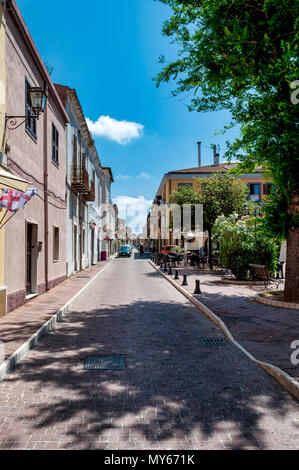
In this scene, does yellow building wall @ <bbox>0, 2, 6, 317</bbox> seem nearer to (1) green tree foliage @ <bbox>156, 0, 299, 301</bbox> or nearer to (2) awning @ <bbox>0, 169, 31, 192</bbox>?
(2) awning @ <bbox>0, 169, 31, 192</bbox>

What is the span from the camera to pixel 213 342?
5.84m

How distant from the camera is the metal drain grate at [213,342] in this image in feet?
18.7

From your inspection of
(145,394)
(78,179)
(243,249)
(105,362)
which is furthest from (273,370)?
(78,179)

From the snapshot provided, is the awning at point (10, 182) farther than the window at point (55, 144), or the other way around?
the window at point (55, 144)

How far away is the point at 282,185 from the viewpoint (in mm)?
8633

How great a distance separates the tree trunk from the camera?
8883 millimetres

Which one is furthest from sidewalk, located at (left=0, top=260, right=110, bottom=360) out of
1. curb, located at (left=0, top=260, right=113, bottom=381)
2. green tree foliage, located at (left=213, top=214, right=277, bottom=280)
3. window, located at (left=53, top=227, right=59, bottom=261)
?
green tree foliage, located at (left=213, top=214, right=277, bottom=280)

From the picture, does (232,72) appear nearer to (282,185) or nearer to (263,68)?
(263,68)

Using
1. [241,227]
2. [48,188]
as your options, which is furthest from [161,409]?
[241,227]

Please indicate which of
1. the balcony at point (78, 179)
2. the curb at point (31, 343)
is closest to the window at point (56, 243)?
the balcony at point (78, 179)

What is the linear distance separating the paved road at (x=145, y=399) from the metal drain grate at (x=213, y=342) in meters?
0.17

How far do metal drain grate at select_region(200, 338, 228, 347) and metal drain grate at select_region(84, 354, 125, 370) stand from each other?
1.54 m

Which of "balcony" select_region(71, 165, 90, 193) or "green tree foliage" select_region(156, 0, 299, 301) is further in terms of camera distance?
"balcony" select_region(71, 165, 90, 193)

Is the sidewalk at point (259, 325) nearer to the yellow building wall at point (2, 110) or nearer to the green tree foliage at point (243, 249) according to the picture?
the green tree foliage at point (243, 249)
